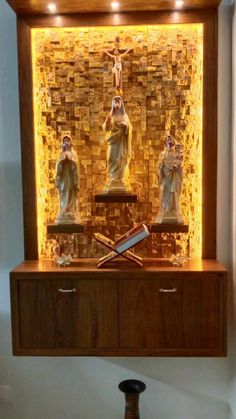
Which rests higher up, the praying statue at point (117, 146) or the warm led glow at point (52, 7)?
the warm led glow at point (52, 7)

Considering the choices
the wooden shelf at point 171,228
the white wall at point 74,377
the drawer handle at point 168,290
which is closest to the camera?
the drawer handle at point 168,290

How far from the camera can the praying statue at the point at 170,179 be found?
1892 mm

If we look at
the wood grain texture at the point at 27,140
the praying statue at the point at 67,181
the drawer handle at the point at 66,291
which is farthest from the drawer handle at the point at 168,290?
the wood grain texture at the point at 27,140

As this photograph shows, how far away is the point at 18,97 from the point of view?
2076 millimetres

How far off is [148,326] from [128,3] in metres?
1.40

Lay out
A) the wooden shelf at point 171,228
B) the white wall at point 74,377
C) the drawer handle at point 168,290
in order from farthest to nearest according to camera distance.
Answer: the white wall at point 74,377
the wooden shelf at point 171,228
the drawer handle at point 168,290

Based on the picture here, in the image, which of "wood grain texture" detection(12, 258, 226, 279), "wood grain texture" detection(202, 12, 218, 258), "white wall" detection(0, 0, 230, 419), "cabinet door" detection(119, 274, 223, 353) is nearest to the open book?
"wood grain texture" detection(12, 258, 226, 279)

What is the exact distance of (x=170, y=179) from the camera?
1896 millimetres

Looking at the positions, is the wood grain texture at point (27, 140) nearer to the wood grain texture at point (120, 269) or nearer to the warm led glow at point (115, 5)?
the wood grain texture at point (120, 269)

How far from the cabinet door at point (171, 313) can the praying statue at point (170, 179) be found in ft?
0.98

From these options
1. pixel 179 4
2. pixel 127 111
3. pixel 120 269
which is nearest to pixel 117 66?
pixel 127 111

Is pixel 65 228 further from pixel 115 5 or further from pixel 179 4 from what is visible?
pixel 179 4

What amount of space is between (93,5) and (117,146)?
2.05ft

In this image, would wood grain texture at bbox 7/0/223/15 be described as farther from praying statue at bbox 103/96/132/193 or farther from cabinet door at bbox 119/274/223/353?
cabinet door at bbox 119/274/223/353
